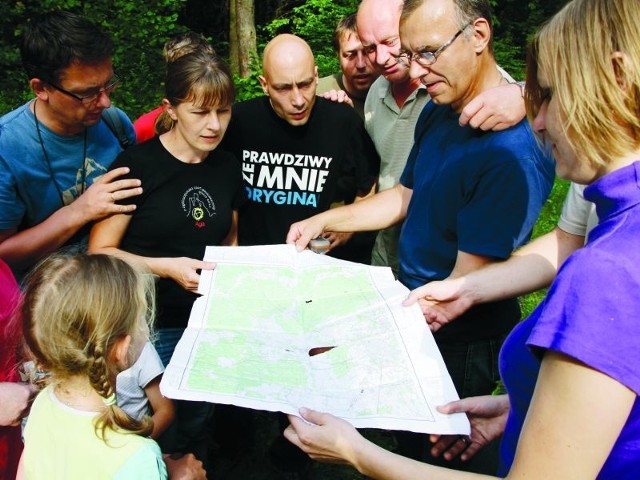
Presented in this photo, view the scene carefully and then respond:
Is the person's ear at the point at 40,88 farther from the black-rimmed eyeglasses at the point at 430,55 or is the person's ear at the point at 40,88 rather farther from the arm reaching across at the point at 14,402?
the black-rimmed eyeglasses at the point at 430,55

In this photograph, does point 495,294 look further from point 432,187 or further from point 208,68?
point 208,68

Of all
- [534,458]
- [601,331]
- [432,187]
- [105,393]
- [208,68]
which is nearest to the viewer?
[601,331]

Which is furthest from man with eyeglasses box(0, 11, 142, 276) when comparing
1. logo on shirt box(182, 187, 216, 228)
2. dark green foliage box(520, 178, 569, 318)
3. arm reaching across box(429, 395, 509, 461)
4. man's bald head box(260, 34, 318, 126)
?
dark green foliage box(520, 178, 569, 318)

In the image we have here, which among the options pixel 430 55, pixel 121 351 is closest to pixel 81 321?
pixel 121 351

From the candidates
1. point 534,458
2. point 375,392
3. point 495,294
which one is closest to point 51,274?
point 375,392

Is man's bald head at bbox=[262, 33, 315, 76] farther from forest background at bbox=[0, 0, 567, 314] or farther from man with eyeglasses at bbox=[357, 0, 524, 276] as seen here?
forest background at bbox=[0, 0, 567, 314]

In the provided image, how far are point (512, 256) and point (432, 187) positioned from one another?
41cm

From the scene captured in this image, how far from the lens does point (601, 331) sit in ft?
3.28

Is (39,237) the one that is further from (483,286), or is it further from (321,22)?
(321,22)

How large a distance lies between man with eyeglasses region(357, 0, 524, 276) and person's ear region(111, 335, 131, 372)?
1.89 m

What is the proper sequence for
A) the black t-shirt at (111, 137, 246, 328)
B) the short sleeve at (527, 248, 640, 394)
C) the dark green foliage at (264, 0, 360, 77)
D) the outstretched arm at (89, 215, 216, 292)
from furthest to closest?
the dark green foliage at (264, 0, 360, 77), the black t-shirt at (111, 137, 246, 328), the outstretched arm at (89, 215, 216, 292), the short sleeve at (527, 248, 640, 394)

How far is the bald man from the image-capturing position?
127 inches

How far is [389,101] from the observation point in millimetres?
3395

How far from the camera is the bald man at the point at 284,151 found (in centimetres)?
322
